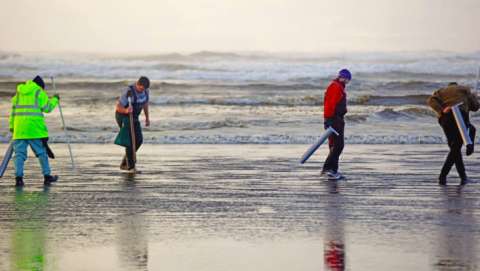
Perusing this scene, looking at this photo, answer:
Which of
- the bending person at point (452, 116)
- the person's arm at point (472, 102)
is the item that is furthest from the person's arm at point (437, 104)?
the person's arm at point (472, 102)

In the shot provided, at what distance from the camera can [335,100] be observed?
1520cm

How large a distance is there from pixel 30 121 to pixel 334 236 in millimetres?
6078

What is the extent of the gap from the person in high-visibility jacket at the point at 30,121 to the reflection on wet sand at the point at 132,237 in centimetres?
215

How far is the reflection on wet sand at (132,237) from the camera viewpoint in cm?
818

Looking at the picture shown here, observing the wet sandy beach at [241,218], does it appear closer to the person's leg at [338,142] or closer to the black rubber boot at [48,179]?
the black rubber boot at [48,179]

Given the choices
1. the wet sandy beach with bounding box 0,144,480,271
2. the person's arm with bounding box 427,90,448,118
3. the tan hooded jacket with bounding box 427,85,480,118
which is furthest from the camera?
the person's arm with bounding box 427,90,448,118

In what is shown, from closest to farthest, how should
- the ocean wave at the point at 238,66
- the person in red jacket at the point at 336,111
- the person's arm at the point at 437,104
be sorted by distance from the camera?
the person's arm at the point at 437,104 → the person in red jacket at the point at 336,111 → the ocean wave at the point at 238,66

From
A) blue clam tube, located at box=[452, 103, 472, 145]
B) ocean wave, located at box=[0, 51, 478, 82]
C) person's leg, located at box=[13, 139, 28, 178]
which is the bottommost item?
ocean wave, located at box=[0, 51, 478, 82]

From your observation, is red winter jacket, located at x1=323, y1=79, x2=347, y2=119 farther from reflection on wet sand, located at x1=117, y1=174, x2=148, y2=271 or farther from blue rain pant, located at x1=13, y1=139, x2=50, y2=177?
blue rain pant, located at x1=13, y1=139, x2=50, y2=177

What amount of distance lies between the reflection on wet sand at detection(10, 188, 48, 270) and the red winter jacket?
14.2 feet

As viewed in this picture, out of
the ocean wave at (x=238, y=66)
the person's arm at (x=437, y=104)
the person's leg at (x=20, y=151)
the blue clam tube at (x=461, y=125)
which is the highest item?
the person's arm at (x=437, y=104)

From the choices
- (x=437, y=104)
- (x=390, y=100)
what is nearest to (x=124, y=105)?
(x=437, y=104)

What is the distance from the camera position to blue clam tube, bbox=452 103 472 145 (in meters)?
14.1

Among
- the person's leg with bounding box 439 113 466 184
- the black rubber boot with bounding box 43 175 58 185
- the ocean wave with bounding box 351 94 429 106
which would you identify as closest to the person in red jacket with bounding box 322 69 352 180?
the person's leg with bounding box 439 113 466 184
